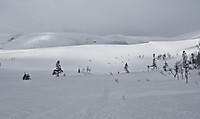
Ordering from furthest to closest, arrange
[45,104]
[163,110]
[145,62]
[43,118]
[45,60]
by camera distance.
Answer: [145,62] < [45,60] < [45,104] < [163,110] < [43,118]

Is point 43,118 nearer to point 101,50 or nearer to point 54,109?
point 54,109

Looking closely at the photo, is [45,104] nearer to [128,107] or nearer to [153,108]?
[128,107]

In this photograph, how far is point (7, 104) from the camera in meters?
6.01

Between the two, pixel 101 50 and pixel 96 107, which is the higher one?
pixel 101 50

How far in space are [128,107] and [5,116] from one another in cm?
314

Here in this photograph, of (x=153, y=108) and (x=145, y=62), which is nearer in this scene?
(x=153, y=108)

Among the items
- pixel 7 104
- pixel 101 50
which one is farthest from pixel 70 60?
pixel 7 104

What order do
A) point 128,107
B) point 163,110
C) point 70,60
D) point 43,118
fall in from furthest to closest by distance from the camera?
1. point 70,60
2. point 128,107
3. point 163,110
4. point 43,118

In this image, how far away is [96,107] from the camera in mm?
5770

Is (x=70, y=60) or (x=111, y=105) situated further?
(x=70, y=60)

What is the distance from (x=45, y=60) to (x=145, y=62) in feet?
136

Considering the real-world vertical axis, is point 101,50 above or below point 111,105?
above

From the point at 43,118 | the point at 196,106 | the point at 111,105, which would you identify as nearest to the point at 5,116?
the point at 43,118

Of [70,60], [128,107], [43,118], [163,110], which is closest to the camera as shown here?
[43,118]
